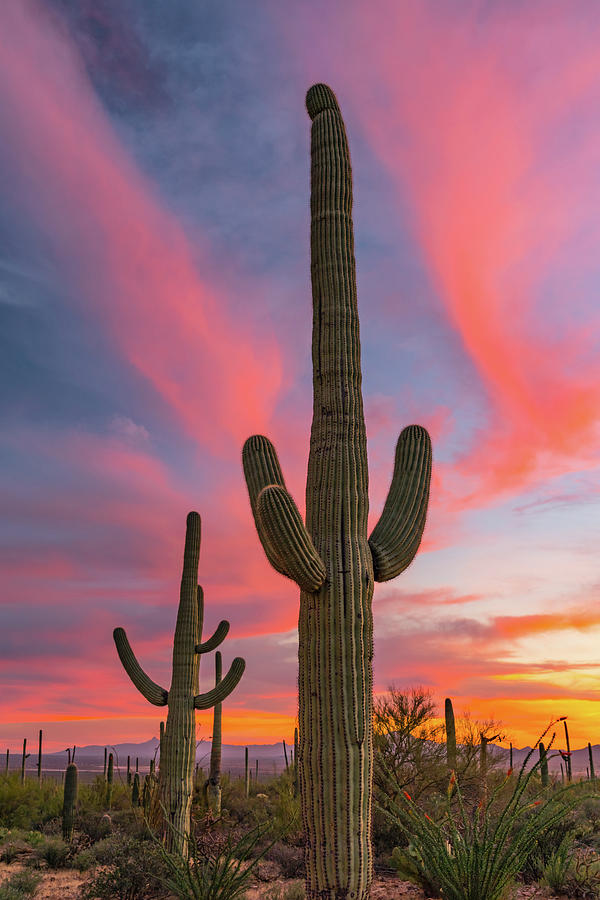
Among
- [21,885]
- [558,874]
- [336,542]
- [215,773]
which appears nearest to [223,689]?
[21,885]

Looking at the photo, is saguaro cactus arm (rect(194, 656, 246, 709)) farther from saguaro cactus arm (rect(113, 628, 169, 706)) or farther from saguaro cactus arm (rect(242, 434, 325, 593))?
saguaro cactus arm (rect(242, 434, 325, 593))

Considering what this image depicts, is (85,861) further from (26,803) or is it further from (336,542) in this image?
(336,542)

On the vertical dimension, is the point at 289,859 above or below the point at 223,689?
below

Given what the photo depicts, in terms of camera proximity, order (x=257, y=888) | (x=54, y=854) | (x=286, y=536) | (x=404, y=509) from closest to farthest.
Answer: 1. (x=286, y=536)
2. (x=404, y=509)
3. (x=257, y=888)
4. (x=54, y=854)

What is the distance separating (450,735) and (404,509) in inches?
445

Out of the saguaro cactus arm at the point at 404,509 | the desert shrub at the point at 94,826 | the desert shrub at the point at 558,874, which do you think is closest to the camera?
the saguaro cactus arm at the point at 404,509

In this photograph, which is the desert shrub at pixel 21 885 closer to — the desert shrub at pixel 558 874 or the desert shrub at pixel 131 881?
the desert shrub at pixel 131 881

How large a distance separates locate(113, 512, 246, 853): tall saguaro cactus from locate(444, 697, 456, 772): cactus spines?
4797mm

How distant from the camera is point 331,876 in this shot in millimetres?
6480

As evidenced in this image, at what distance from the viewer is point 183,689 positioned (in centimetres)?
1474

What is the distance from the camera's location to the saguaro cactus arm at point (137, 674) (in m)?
15.0

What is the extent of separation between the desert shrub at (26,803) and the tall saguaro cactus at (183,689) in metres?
5.95

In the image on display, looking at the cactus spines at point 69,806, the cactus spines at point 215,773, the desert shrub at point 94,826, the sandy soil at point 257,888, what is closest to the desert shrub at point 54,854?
the sandy soil at point 257,888

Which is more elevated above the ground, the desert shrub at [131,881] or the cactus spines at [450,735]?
the cactus spines at [450,735]
